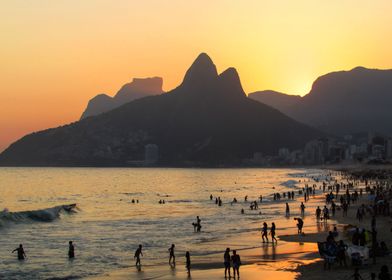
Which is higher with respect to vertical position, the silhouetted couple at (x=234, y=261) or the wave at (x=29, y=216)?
the silhouetted couple at (x=234, y=261)

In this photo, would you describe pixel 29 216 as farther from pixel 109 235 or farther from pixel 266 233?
pixel 266 233

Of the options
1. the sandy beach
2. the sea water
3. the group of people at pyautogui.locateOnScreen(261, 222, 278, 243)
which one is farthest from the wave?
the group of people at pyautogui.locateOnScreen(261, 222, 278, 243)

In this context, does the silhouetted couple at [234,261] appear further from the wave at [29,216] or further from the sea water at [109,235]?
the wave at [29,216]

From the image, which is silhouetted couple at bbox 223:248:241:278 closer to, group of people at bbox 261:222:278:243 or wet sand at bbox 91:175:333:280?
wet sand at bbox 91:175:333:280

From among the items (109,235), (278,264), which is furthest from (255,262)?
(109,235)

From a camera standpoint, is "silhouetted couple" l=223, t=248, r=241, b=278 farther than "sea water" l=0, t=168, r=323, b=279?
No

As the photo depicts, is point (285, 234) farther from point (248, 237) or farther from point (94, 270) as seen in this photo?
point (94, 270)

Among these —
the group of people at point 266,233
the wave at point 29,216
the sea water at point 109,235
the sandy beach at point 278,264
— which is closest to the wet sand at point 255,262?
the sandy beach at point 278,264

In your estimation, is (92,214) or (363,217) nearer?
(363,217)

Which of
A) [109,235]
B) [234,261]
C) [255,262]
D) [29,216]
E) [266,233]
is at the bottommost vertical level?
[29,216]

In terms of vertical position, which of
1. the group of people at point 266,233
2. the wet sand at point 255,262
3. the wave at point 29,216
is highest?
the group of people at point 266,233

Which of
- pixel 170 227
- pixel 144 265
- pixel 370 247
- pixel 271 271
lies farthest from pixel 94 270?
pixel 170 227
